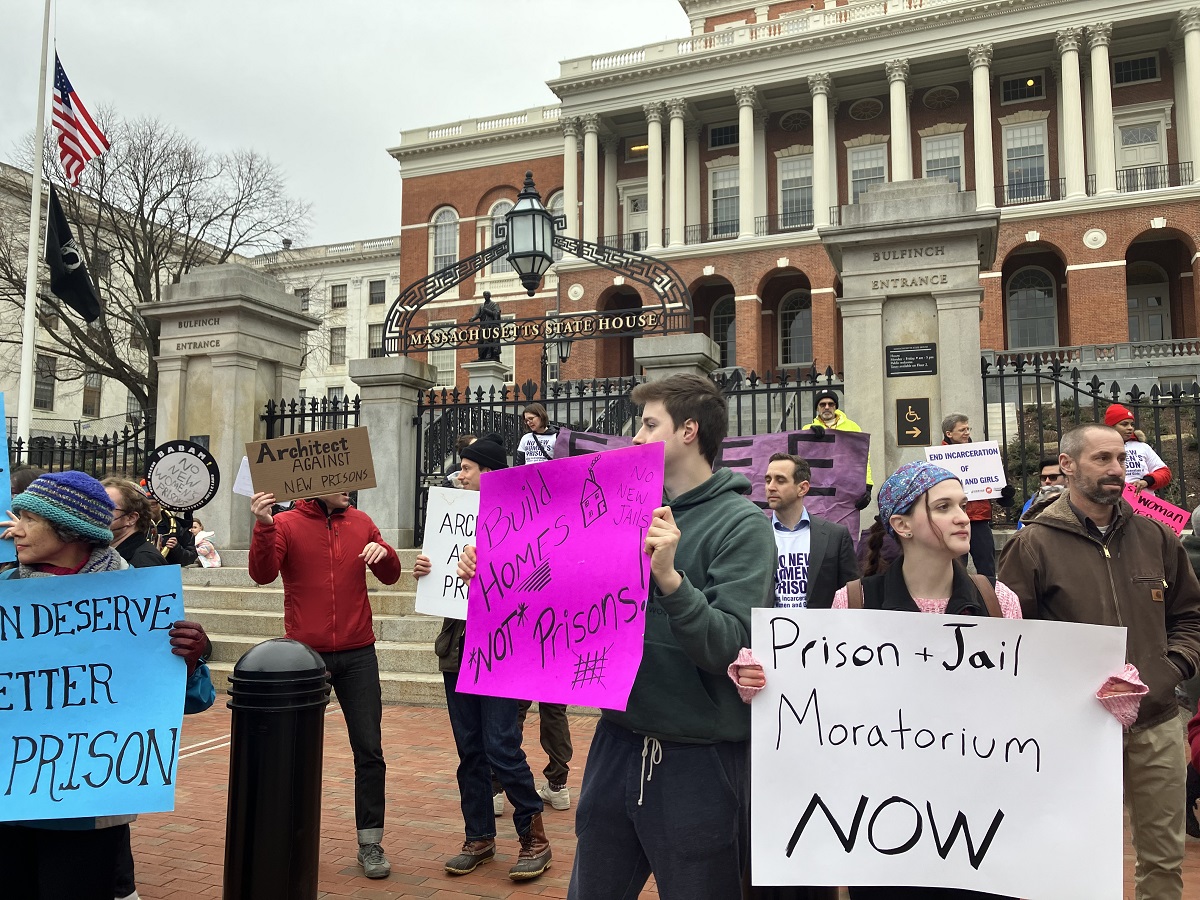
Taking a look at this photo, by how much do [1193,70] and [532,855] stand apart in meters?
43.3

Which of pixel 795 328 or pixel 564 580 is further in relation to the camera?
pixel 795 328

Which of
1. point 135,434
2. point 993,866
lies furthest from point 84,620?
point 135,434

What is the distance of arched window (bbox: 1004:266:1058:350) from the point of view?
1534 inches

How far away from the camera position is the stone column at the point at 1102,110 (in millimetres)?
36812

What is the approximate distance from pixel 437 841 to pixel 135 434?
8940mm

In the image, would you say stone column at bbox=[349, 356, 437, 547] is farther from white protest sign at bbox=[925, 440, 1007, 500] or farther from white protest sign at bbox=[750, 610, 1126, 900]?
white protest sign at bbox=[750, 610, 1126, 900]

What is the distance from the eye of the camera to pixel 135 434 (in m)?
11.8

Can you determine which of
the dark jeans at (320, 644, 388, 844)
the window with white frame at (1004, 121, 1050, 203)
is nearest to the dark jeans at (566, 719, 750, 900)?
the dark jeans at (320, 644, 388, 844)

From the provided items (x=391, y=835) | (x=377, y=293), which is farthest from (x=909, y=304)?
(x=377, y=293)

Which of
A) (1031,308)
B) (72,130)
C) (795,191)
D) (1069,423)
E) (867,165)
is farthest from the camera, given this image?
(795,191)

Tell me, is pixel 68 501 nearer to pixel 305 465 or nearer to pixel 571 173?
pixel 305 465

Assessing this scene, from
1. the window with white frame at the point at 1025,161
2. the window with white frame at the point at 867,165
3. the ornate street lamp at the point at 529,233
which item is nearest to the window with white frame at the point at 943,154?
the window with white frame at the point at 867,165

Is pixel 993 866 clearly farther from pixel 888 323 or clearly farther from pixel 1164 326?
pixel 1164 326

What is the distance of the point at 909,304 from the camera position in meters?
8.73
